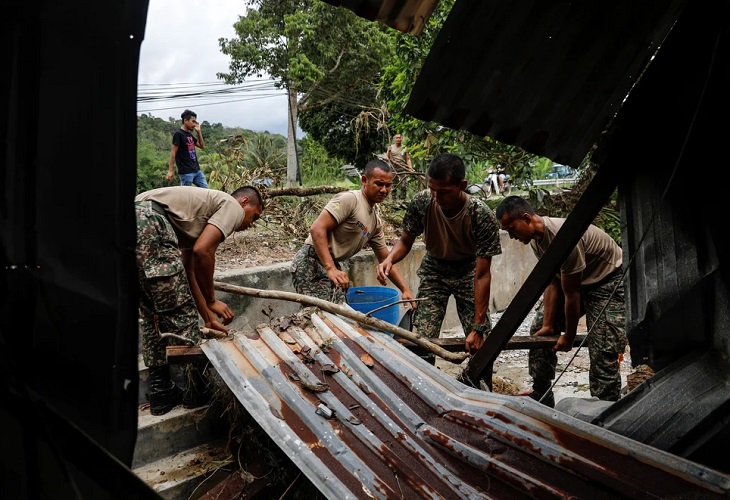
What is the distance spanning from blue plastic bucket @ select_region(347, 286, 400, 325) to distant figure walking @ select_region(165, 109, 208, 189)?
13.8 feet

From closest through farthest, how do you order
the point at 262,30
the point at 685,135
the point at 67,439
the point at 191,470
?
the point at 67,439
the point at 685,135
the point at 191,470
the point at 262,30

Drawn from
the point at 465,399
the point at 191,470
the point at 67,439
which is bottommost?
the point at 191,470

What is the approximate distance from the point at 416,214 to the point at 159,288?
7.47 ft

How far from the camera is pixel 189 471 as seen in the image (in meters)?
3.84

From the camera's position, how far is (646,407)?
234 cm

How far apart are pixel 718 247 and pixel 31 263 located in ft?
7.82

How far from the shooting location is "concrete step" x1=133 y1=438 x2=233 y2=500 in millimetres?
3646

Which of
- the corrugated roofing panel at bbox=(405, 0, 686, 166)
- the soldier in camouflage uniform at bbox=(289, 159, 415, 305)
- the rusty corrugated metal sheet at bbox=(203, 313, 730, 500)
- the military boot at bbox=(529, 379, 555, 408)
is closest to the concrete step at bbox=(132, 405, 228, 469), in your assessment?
the rusty corrugated metal sheet at bbox=(203, 313, 730, 500)

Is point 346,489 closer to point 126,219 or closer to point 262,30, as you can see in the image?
point 126,219

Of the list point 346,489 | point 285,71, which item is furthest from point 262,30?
point 346,489

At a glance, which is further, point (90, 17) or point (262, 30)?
point (262, 30)

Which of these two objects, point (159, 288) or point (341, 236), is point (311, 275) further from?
point (159, 288)

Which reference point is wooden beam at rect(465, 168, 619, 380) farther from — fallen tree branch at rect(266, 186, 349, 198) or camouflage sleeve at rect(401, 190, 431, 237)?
fallen tree branch at rect(266, 186, 349, 198)

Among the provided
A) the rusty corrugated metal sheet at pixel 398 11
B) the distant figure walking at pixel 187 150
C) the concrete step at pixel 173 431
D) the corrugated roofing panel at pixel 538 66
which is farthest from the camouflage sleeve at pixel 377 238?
the distant figure walking at pixel 187 150
